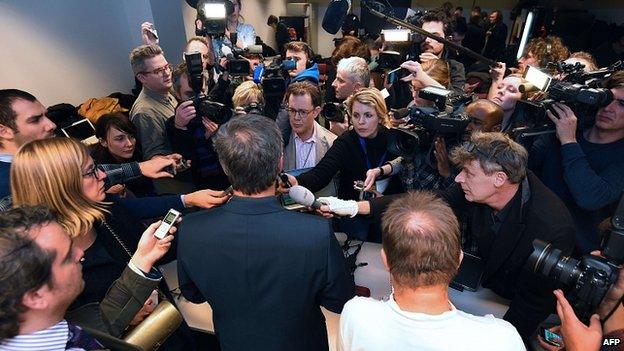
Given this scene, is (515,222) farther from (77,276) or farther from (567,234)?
(77,276)

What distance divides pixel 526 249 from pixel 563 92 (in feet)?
2.65

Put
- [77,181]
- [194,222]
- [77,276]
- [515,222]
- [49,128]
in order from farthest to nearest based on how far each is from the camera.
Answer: [49,128] < [515,222] < [77,181] < [194,222] < [77,276]

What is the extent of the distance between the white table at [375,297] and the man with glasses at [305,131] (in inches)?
32.2

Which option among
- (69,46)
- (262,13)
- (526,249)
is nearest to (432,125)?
(526,249)

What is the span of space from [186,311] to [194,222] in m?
0.73

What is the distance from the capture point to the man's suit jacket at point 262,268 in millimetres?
1104

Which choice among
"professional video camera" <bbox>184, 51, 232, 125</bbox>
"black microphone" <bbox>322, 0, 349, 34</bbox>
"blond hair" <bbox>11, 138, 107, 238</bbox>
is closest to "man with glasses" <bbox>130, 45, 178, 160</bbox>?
"professional video camera" <bbox>184, 51, 232, 125</bbox>

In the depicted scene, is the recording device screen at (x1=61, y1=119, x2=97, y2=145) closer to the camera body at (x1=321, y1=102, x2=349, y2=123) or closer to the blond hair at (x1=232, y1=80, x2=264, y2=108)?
the blond hair at (x1=232, y1=80, x2=264, y2=108)

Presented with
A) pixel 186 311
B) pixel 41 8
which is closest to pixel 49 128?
pixel 186 311

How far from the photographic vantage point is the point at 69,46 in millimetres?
4199

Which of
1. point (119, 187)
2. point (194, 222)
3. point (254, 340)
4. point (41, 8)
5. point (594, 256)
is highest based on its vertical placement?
point (41, 8)

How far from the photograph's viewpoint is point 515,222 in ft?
4.99

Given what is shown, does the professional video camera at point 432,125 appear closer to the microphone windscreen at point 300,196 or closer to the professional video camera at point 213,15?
the microphone windscreen at point 300,196

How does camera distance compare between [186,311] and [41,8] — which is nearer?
[186,311]
